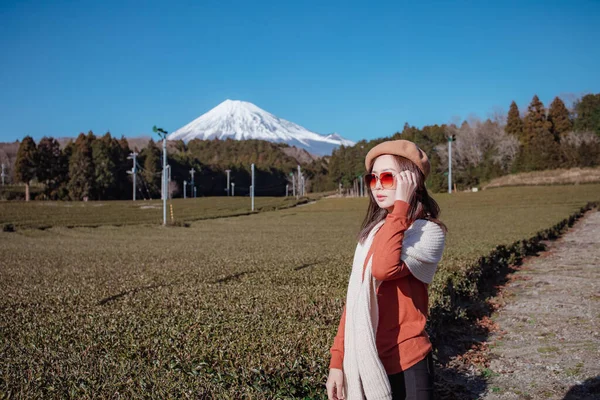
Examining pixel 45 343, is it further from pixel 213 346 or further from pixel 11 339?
pixel 213 346

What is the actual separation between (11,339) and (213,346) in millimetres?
1603

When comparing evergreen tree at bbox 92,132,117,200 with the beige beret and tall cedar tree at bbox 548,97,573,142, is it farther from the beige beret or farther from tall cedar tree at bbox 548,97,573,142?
the beige beret

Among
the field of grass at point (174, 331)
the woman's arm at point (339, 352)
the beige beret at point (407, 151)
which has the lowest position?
the field of grass at point (174, 331)

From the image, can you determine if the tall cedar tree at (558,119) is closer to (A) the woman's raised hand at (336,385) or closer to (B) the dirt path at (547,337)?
(B) the dirt path at (547,337)

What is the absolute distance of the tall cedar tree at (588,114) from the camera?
202 ft

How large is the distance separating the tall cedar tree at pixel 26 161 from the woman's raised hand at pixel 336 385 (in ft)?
191

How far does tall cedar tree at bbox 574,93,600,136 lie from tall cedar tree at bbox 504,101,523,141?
6652mm

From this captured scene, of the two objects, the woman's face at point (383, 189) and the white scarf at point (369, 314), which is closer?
the white scarf at point (369, 314)

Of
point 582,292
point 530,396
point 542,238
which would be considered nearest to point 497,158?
point 542,238

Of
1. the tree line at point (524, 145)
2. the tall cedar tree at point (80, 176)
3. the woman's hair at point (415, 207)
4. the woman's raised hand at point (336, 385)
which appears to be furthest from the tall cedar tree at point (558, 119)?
the woman's raised hand at point (336, 385)

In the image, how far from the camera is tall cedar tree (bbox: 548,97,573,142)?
6312 centimetres

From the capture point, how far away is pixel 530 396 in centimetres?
362

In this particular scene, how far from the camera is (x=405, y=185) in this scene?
183 cm

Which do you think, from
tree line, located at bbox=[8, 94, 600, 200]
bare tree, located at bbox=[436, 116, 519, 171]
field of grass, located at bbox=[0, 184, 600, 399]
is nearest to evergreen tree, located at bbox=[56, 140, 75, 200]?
tree line, located at bbox=[8, 94, 600, 200]
